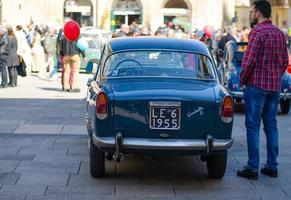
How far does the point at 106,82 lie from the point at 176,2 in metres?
42.5

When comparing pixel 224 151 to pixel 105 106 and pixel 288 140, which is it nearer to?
pixel 105 106

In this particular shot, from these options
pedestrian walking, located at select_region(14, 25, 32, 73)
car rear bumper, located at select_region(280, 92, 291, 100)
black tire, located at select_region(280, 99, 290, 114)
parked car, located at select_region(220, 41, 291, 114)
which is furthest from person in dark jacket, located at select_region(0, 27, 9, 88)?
car rear bumper, located at select_region(280, 92, 291, 100)

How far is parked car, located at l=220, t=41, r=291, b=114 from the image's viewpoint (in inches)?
580

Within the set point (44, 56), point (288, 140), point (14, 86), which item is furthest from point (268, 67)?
point (44, 56)

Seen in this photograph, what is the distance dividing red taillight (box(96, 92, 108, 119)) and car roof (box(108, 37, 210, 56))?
4.52 ft

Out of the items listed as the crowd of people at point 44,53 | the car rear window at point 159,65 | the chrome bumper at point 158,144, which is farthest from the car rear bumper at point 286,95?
the chrome bumper at point 158,144

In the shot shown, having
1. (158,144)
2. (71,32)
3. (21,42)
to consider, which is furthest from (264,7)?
(21,42)

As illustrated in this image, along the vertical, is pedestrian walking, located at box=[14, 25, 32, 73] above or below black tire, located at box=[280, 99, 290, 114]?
above

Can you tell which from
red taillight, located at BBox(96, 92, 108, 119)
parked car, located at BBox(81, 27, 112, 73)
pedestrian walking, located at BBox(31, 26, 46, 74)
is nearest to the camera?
red taillight, located at BBox(96, 92, 108, 119)

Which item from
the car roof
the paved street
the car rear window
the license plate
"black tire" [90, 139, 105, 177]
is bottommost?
the paved street

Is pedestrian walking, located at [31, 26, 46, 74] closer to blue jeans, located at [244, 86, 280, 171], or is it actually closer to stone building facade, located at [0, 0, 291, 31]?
blue jeans, located at [244, 86, 280, 171]

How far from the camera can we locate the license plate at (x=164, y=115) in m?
7.26

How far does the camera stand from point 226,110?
7.40 m

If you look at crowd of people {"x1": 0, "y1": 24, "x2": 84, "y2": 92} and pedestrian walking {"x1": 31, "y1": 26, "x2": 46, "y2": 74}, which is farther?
pedestrian walking {"x1": 31, "y1": 26, "x2": 46, "y2": 74}
